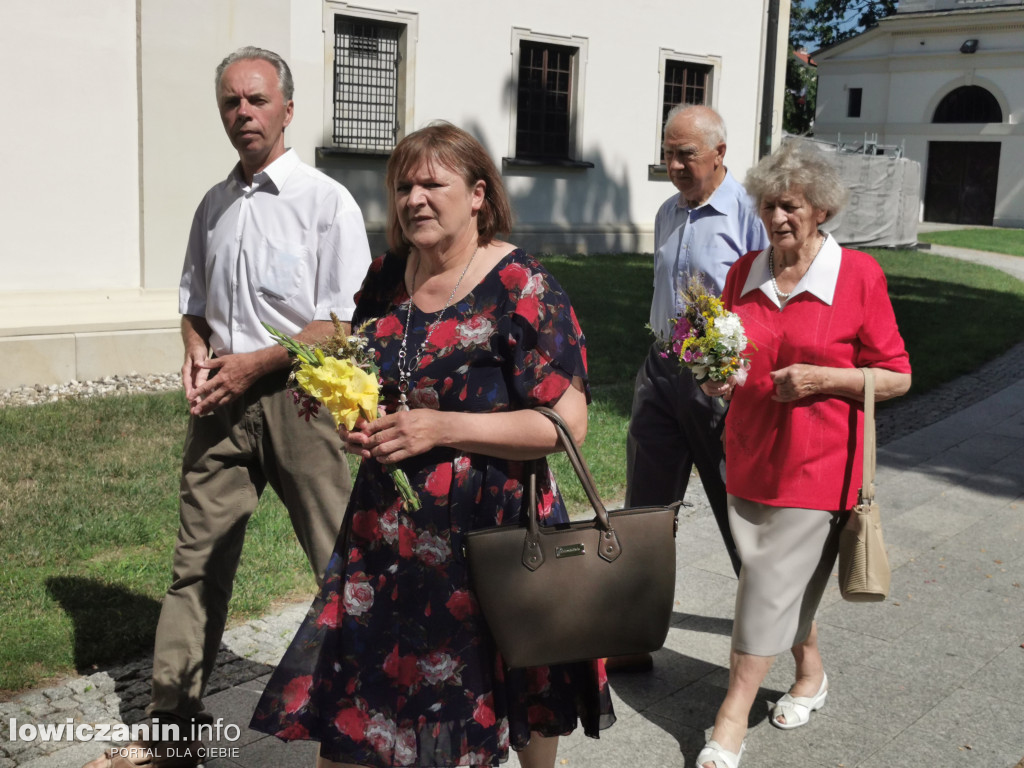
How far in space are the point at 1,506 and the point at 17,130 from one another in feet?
17.2

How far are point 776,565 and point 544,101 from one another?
56.7 ft

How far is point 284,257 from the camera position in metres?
3.68

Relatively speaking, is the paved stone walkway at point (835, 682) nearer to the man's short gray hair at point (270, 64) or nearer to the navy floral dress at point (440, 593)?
the navy floral dress at point (440, 593)

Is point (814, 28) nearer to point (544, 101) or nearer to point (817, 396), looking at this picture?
point (544, 101)

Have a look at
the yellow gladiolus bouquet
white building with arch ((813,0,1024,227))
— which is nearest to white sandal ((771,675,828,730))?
the yellow gladiolus bouquet

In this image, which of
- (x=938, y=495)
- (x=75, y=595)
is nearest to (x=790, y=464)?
(x=75, y=595)

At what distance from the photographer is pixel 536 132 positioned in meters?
20.3

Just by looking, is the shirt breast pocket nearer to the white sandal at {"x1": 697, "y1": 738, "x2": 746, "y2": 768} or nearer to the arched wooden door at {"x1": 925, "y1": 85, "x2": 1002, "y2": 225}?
the white sandal at {"x1": 697, "y1": 738, "x2": 746, "y2": 768}

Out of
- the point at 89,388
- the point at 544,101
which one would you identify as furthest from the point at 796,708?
the point at 544,101

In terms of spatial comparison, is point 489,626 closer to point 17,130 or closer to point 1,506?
point 1,506

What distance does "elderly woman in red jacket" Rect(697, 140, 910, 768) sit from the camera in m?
3.75

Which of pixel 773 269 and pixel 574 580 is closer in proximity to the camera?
pixel 574 580

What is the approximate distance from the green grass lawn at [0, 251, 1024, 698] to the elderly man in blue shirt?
5.83 feet

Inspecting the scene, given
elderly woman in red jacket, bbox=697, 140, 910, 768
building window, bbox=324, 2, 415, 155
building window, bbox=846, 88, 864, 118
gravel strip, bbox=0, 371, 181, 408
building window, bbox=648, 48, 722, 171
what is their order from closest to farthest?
elderly woman in red jacket, bbox=697, 140, 910, 768 → gravel strip, bbox=0, 371, 181, 408 → building window, bbox=324, 2, 415, 155 → building window, bbox=648, 48, 722, 171 → building window, bbox=846, 88, 864, 118
